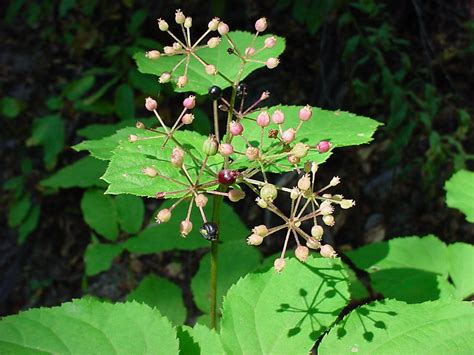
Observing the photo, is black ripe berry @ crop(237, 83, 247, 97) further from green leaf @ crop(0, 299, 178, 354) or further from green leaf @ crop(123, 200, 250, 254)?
green leaf @ crop(123, 200, 250, 254)

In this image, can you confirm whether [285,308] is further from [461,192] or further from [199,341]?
[461,192]

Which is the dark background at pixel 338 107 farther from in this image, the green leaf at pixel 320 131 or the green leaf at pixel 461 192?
the green leaf at pixel 320 131

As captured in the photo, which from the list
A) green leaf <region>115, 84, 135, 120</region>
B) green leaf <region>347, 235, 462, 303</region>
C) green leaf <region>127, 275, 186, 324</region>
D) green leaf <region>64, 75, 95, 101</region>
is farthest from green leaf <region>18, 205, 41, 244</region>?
green leaf <region>347, 235, 462, 303</region>

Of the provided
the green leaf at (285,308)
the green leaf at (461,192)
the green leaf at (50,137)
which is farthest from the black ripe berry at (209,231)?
the green leaf at (50,137)

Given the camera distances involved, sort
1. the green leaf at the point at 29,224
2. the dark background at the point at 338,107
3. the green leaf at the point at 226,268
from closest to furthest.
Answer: the green leaf at the point at 226,268, the dark background at the point at 338,107, the green leaf at the point at 29,224

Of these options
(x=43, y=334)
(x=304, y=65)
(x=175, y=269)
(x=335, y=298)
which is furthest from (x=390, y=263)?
(x=304, y=65)

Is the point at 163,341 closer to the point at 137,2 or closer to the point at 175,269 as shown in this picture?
the point at 175,269

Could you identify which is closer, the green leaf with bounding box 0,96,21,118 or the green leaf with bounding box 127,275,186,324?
the green leaf with bounding box 127,275,186,324
